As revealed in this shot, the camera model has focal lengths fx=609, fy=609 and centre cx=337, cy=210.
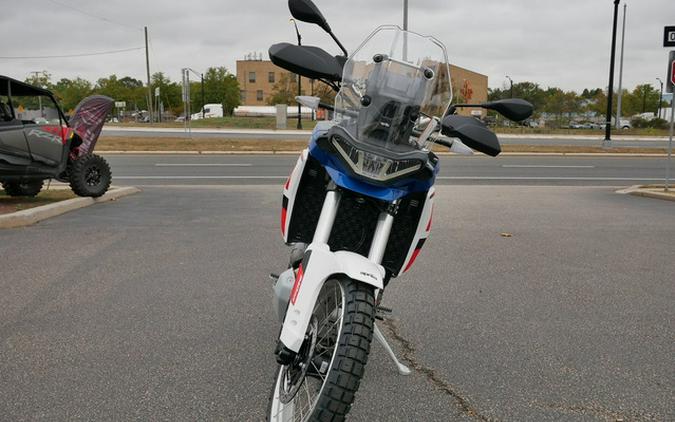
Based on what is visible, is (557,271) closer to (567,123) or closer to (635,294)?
(635,294)

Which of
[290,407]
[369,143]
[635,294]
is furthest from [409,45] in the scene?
[635,294]

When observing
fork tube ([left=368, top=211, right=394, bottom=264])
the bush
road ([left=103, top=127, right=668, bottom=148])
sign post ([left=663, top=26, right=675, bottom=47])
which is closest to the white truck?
road ([left=103, top=127, right=668, bottom=148])

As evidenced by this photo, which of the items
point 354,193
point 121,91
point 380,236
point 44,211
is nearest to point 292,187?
point 354,193

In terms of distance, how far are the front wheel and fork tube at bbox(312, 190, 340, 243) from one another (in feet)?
0.87

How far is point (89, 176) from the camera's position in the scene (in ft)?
31.7

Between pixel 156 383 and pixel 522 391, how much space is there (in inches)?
77.0

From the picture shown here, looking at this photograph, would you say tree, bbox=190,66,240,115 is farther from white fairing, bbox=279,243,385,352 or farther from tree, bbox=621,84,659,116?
white fairing, bbox=279,243,385,352

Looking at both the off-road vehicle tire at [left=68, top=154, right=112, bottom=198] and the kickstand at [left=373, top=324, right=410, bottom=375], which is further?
the off-road vehicle tire at [left=68, top=154, right=112, bottom=198]

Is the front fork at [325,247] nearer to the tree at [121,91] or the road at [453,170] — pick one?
the road at [453,170]

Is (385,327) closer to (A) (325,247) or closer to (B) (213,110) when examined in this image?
(A) (325,247)

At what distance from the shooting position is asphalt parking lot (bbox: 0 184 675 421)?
10.2ft

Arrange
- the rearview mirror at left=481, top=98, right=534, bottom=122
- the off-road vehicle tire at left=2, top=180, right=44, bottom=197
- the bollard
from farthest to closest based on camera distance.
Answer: the bollard → the off-road vehicle tire at left=2, top=180, right=44, bottom=197 → the rearview mirror at left=481, top=98, right=534, bottom=122

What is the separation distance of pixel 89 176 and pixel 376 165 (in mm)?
8138

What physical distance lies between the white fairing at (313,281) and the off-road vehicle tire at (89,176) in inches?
313
